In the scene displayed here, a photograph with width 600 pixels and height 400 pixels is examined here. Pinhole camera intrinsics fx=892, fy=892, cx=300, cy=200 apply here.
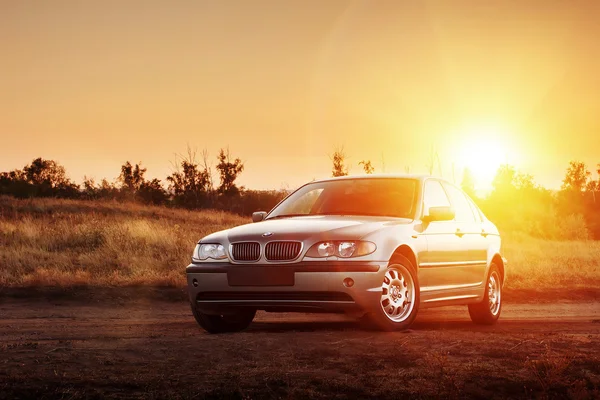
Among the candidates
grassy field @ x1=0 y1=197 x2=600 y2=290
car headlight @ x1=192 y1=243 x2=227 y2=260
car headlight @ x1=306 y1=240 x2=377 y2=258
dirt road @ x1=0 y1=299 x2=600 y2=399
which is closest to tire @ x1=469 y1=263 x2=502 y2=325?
dirt road @ x1=0 y1=299 x2=600 y2=399

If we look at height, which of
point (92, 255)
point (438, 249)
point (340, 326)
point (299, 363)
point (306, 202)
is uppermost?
point (306, 202)

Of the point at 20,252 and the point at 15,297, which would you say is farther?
the point at 20,252

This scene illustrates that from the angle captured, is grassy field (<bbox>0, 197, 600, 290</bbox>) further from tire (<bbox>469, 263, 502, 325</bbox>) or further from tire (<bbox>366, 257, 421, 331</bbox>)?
tire (<bbox>366, 257, 421, 331</bbox>)

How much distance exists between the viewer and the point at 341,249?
8.82 m

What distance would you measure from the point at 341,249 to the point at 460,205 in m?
3.05

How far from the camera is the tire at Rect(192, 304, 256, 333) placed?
9820 millimetres

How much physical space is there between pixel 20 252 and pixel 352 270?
1596 centimetres

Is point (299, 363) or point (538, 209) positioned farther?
point (538, 209)

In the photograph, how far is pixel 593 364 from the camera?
747cm

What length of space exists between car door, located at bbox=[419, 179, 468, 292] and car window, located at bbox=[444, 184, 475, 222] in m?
0.19

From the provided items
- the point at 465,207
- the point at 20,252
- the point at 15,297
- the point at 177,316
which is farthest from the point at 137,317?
the point at 20,252

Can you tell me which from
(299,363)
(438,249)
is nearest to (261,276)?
(299,363)

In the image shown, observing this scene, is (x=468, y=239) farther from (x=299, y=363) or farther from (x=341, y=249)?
(x=299, y=363)

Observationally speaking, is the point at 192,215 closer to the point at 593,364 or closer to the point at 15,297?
the point at 15,297
